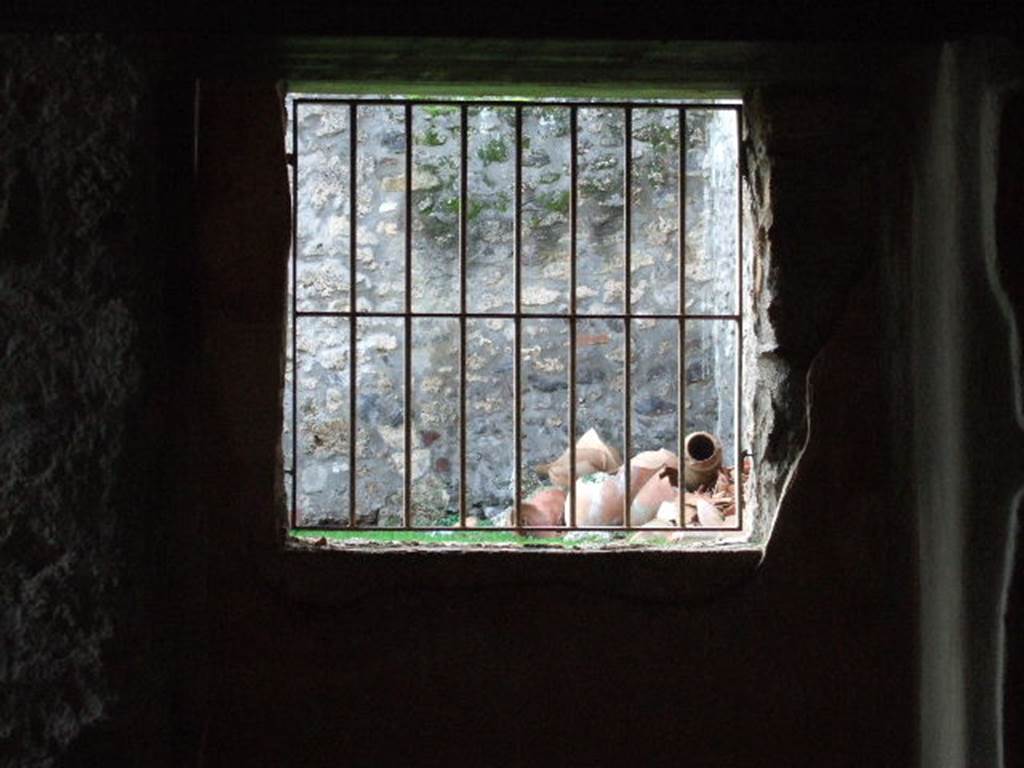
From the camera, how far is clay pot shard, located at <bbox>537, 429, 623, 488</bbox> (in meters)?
7.10

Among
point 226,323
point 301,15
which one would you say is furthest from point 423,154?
point 301,15

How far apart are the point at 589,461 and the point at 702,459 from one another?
1.53 m

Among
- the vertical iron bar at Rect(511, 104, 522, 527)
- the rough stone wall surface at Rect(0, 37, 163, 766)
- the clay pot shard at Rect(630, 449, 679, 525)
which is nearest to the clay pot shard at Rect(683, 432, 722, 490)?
the clay pot shard at Rect(630, 449, 679, 525)

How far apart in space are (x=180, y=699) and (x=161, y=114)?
1.25m

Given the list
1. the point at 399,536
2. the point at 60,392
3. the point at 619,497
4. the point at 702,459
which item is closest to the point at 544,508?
the point at 619,497

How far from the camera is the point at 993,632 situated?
236 cm

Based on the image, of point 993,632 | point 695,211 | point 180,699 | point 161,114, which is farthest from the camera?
point 695,211

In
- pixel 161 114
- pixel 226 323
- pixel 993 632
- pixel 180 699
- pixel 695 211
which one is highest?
pixel 695 211

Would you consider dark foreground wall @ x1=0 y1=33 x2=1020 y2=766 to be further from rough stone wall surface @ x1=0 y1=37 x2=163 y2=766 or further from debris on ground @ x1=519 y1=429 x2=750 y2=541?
debris on ground @ x1=519 y1=429 x2=750 y2=541

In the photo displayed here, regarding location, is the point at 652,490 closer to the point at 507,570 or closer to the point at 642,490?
the point at 642,490

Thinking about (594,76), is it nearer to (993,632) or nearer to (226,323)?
(226,323)

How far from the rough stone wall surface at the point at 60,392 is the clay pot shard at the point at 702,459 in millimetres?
3378

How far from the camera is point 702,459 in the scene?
5.64 meters

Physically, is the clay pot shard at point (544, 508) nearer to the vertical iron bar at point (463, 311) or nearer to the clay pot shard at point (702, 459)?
the clay pot shard at point (702, 459)
